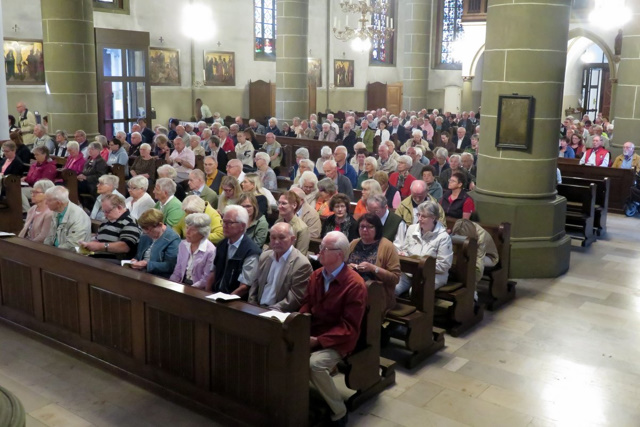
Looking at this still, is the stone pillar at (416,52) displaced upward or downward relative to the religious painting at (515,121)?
upward

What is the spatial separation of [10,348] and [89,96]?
8.32m

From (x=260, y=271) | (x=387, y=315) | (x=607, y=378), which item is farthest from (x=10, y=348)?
(x=607, y=378)

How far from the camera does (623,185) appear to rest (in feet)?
38.3

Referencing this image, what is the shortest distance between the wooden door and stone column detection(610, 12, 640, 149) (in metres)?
15.8

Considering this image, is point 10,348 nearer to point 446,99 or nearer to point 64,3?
point 64,3

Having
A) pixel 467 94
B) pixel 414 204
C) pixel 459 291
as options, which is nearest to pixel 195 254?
pixel 459 291

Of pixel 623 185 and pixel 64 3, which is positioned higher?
pixel 64 3

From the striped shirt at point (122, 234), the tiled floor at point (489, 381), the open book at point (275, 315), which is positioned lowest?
the tiled floor at point (489, 381)

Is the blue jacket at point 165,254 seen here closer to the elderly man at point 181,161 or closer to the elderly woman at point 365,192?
the elderly woman at point 365,192

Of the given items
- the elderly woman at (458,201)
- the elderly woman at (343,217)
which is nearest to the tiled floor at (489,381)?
the elderly woman at (458,201)

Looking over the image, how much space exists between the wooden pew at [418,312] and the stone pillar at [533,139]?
2697mm

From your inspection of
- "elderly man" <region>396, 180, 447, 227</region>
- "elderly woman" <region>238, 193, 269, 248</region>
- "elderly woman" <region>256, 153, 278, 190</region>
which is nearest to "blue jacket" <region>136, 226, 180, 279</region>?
"elderly woman" <region>238, 193, 269, 248</region>

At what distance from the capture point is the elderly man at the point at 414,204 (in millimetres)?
7020

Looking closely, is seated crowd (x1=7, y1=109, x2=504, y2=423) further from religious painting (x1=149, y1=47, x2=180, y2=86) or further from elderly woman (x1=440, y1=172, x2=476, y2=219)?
religious painting (x1=149, y1=47, x2=180, y2=86)
